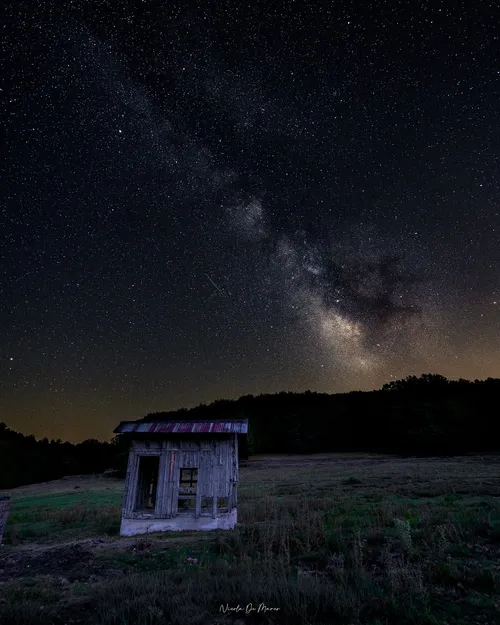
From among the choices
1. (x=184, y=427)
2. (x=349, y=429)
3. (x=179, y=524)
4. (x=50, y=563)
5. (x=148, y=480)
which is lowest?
(x=50, y=563)

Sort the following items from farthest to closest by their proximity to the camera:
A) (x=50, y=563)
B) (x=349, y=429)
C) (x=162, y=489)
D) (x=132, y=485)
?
(x=349, y=429) → (x=132, y=485) → (x=162, y=489) → (x=50, y=563)

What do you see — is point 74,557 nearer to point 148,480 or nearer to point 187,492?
point 187,492

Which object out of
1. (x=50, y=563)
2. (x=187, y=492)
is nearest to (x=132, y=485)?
(x=187, y=492)

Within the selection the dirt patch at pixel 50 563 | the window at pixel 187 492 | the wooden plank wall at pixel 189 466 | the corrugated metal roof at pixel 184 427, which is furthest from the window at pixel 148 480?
the dirt patch at pixel 50 563

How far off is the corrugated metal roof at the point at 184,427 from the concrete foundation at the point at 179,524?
2935mm

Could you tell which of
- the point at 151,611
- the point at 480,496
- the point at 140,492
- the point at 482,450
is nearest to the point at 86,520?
the point at 140,492

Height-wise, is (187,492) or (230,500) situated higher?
(187,492)

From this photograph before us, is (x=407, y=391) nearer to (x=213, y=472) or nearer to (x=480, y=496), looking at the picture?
(x=480, y=496)

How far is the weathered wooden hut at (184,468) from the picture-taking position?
1420 centimetres

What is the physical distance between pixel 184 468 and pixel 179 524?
6.14 feet

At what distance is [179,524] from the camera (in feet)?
46.7

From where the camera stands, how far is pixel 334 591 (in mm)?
5988

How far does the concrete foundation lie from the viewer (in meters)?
14.0

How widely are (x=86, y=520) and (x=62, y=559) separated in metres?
7.89
